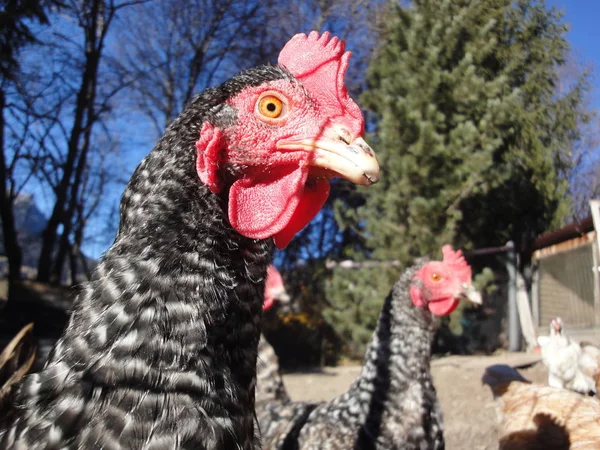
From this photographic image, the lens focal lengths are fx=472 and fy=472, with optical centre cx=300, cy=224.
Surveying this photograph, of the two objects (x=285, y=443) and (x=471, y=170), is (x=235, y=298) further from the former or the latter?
(x=471, y=170)

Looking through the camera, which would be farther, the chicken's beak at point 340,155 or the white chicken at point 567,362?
the white chicken at point 567,362

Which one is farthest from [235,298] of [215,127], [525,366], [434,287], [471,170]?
[471,170]

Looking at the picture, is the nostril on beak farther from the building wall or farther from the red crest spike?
the building wall

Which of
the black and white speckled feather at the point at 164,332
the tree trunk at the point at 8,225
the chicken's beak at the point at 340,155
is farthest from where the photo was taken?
the tree trunk at the point at 8,225

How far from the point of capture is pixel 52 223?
10.8 m

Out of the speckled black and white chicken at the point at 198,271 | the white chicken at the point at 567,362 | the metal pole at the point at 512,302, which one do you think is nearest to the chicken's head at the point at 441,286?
the white chicken at the point at 567,362

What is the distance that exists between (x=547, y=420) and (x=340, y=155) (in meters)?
2.84

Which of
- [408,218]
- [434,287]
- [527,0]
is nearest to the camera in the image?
[434,287]

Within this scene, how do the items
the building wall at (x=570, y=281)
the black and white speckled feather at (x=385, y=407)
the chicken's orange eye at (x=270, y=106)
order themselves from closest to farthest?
the chicken's orange eye at (x=270, y=106) → the black and white speckled feather at (x=385, y=407) → the building wall at (x=570, y=281)

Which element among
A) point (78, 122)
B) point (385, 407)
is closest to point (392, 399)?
point (385, 407)

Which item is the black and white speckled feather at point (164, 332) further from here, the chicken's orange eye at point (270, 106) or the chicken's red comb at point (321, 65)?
the chicken's red comb at point (321, 65)

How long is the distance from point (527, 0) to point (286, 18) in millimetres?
5400

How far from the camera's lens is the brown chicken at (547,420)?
2.89 metres

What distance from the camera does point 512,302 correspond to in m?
8.39
